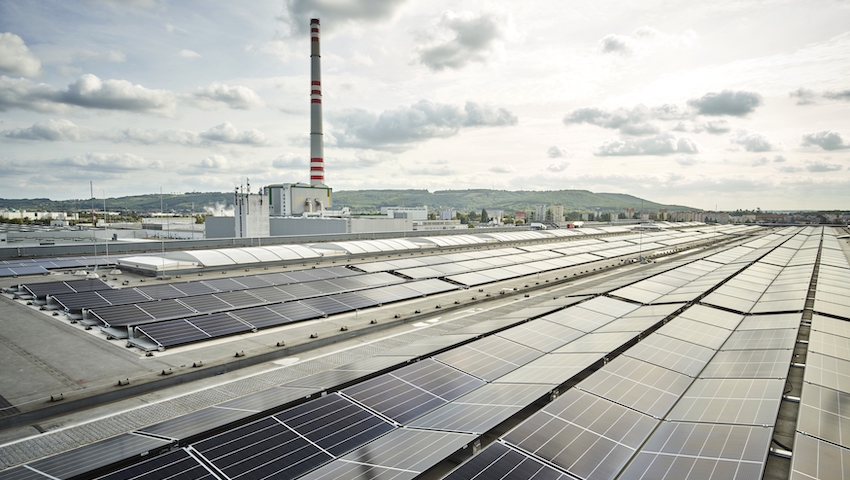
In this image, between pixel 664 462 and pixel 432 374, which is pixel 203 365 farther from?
pixel 664 462

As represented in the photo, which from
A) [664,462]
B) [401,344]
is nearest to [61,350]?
[401,344]

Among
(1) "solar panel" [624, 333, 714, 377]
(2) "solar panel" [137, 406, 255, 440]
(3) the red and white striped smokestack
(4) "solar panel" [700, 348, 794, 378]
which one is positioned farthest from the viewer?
(3) the red and white striped smokestack

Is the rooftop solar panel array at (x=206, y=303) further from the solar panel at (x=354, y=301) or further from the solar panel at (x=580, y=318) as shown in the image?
the solar panel at (x=580, y=318)

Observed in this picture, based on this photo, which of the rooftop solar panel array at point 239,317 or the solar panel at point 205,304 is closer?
the rooftop solar panel array at point 239,317

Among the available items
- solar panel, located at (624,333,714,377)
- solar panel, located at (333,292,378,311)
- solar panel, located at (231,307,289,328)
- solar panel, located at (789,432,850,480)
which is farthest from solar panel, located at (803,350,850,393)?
solar panel, located at (231,307,289,328)

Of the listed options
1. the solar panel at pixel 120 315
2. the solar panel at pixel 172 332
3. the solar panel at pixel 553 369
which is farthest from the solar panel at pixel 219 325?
the solar panel at pixel 553 369

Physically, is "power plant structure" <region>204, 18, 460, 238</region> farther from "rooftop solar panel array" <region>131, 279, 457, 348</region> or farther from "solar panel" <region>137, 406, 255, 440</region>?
"solar panel" <region>137, 406, 255, 440</region>

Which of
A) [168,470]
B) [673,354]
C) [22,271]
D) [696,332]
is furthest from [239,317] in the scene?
[696,332]
